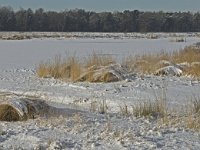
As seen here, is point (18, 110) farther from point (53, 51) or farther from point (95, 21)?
point (95, 21)

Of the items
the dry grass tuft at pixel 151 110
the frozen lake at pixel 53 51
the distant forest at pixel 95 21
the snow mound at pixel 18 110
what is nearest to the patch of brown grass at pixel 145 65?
the frozen lake at pixel 53 51

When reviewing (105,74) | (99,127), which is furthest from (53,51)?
(99,127)

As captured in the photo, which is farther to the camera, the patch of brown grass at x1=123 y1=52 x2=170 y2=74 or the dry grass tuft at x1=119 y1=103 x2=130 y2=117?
the patch of brown grass at x1=123 y1=52 x2=170 y2=74

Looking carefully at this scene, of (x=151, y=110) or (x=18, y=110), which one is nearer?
(x=18, y=110)

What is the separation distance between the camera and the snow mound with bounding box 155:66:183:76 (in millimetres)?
15102

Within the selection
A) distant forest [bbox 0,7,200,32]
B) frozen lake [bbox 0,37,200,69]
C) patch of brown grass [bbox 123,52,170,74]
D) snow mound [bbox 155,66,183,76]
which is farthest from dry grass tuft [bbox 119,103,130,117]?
distant forest [bbox 0,7,200,32]

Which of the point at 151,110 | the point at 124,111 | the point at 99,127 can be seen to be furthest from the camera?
the point at 124,111

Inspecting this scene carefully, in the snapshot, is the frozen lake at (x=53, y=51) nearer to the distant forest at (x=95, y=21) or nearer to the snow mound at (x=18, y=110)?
the snow mound at (x=18, y=110)

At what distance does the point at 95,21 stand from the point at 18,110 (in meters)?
124

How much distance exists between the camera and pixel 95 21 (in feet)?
430

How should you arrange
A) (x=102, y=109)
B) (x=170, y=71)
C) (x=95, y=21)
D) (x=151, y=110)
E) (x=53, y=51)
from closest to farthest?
(x=151, y=110) < (x=102, y=109) < (x=170, y=71) < (x=53, y=51) < (x=95, y=21)

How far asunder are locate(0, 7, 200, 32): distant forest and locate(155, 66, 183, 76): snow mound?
108251 millimetres

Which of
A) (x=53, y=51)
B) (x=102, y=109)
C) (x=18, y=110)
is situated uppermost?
(x=18, y=110)

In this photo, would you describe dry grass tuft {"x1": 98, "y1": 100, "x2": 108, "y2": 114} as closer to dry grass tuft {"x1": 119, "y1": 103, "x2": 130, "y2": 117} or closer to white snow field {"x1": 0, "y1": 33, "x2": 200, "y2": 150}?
white snow field {"x1": 0, "y1": 33, "x2": 200, "y2": 150}
